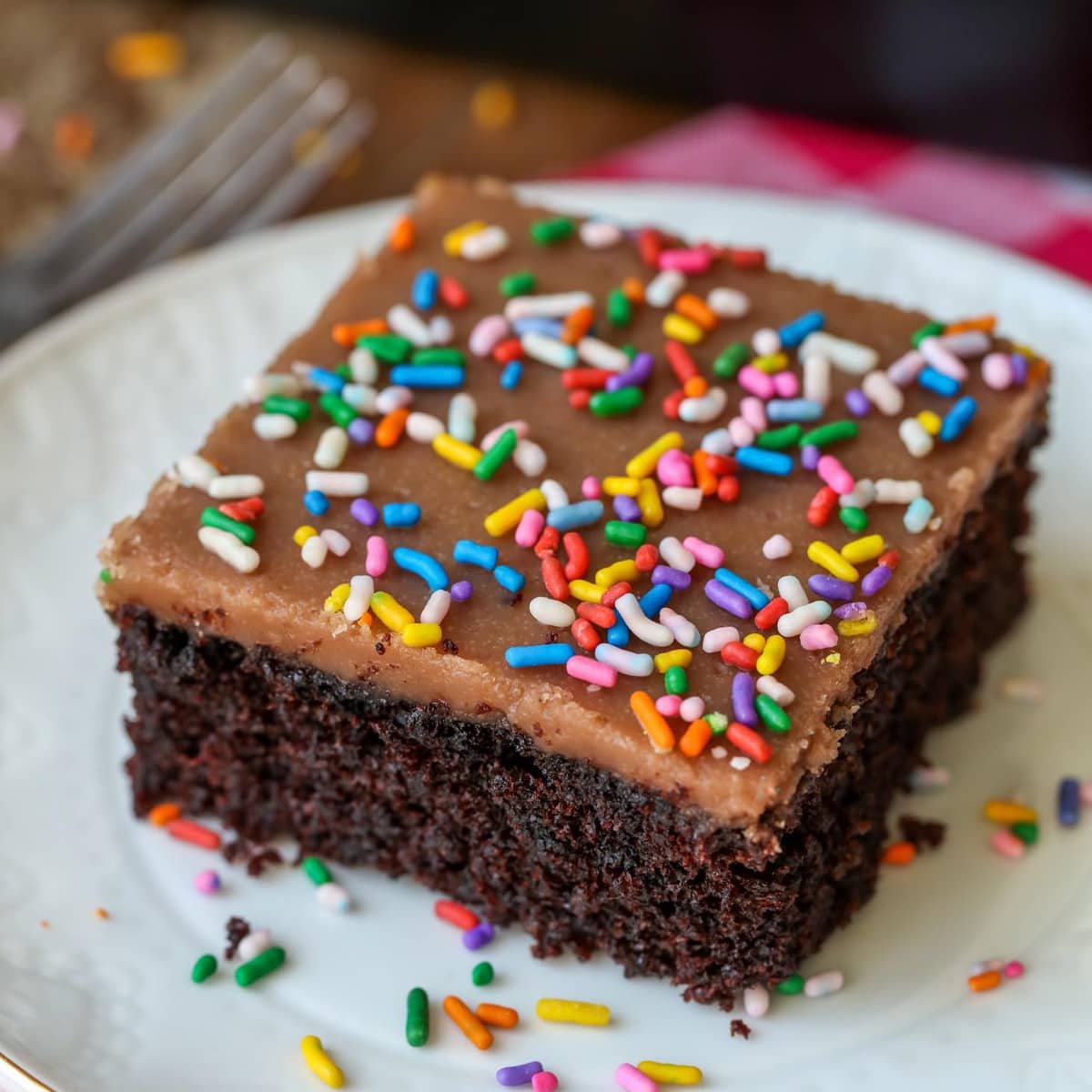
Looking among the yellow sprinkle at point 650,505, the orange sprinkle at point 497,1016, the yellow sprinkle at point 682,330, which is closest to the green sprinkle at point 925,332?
the yellow sprinkle at point 682,330

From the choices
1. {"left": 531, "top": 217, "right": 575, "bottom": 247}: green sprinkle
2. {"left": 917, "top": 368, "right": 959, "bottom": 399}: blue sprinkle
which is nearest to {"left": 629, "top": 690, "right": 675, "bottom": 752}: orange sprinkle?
{"left": 917, "top": 368, "right": 959, "bottom": 399}: blue sprinkle

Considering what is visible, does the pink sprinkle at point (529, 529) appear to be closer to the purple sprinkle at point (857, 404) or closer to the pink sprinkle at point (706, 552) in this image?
the pink sprinkle at point (706, 552)

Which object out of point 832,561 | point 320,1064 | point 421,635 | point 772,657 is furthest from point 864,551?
point 320,1064

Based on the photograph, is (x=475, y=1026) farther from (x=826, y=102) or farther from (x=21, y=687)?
(x=826, y=102)

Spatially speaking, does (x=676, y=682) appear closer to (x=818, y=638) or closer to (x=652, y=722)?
(x=652, y=722)

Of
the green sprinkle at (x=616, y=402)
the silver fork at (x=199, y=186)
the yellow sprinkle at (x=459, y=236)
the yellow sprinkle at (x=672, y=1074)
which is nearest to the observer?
the yellow sprinkle at (x=672, y=1074)

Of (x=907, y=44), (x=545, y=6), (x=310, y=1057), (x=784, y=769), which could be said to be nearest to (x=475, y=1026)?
(x=310, y=1057)
